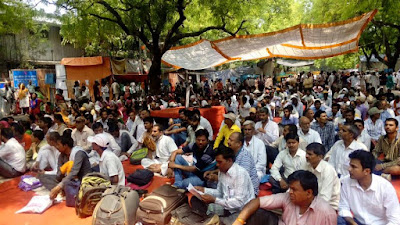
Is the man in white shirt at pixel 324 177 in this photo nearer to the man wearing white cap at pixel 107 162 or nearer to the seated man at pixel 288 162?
the seated man at pixel 288 162

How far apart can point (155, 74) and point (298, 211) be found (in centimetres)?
1097

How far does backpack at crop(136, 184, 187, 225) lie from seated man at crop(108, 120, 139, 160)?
3.04 meters

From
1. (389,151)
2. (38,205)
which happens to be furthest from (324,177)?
(38,205)

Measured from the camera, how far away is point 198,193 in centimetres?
342

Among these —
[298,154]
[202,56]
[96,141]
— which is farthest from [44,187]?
[202,56]

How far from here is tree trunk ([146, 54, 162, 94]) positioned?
506 inches

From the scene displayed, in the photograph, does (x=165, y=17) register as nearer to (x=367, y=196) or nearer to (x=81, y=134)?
(x=81, y=134)

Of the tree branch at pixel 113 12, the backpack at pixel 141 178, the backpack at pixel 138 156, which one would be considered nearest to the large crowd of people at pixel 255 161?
the backpack at pixel 138 156

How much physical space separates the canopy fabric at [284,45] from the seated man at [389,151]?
2818 mm

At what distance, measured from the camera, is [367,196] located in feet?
9.49

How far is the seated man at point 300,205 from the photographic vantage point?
254 centimetres

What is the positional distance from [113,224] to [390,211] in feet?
9.54

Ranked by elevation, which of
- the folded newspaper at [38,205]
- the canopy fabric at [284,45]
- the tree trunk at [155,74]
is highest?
the canopy fabric at [284,45]

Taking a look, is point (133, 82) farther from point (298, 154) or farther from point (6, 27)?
point (298, 154)
